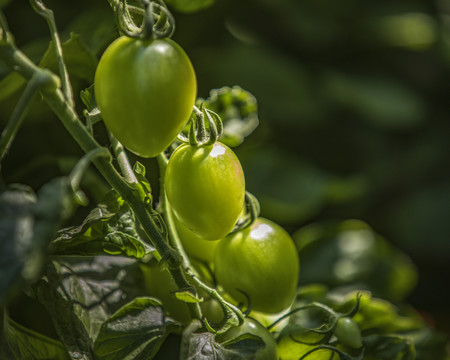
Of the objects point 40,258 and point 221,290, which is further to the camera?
point 221,290

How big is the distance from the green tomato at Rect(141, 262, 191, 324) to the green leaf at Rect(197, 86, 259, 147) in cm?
12

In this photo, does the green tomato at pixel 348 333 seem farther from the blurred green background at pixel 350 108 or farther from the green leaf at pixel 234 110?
the blurred green background at pixel 350 108

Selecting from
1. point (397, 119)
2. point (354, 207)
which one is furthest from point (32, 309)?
point (397, 119)

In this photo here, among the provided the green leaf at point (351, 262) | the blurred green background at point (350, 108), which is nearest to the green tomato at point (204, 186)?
the green leaf at point (351, 262)

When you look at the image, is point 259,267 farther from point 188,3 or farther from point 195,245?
point 188,3

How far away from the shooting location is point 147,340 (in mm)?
320

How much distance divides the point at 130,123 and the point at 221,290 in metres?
0.15

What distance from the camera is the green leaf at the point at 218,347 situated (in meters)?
0.30

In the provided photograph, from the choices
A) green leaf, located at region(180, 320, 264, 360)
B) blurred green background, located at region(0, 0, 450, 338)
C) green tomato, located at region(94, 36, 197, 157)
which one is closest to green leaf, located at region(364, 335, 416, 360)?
green leaf, located at region(180, 320, 264, 360)

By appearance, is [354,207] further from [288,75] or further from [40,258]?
[40,258]

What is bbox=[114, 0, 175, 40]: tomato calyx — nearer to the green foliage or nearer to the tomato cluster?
the tomato cluster

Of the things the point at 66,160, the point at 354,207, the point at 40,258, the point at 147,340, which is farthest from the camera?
the point at 354,207

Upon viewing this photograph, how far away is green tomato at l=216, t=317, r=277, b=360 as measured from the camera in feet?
1.03

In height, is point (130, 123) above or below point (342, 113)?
above
